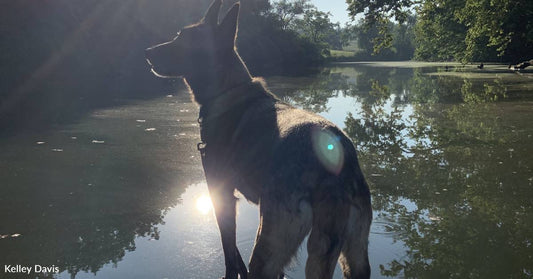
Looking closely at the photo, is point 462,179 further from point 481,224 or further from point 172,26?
point 172,26

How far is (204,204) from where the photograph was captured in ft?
19.0

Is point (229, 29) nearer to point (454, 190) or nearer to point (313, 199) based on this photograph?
point (313, 199)

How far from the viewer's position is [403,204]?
555cm

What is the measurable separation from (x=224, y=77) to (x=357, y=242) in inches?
87.9

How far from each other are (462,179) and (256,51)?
65461mm

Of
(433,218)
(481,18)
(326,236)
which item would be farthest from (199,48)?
(481,18)

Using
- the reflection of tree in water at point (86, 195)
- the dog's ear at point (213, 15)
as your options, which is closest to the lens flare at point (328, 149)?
the dog's ear at point (213, 15)

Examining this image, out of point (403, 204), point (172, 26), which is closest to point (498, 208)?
point (403, 204)

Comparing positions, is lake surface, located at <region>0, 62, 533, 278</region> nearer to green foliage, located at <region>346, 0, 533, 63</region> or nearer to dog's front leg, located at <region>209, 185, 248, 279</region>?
dog's front leg, located at <region>209, 185, 248, 279</region>

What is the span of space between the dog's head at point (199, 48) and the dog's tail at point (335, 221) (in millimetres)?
2159

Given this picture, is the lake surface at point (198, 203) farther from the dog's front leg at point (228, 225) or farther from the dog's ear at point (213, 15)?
the dog's ear at point (213, 15)

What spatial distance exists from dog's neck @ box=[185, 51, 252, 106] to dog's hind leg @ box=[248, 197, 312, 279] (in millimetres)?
1855

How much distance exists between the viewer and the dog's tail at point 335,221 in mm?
2480

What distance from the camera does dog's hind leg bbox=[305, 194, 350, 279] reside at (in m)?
2.47
